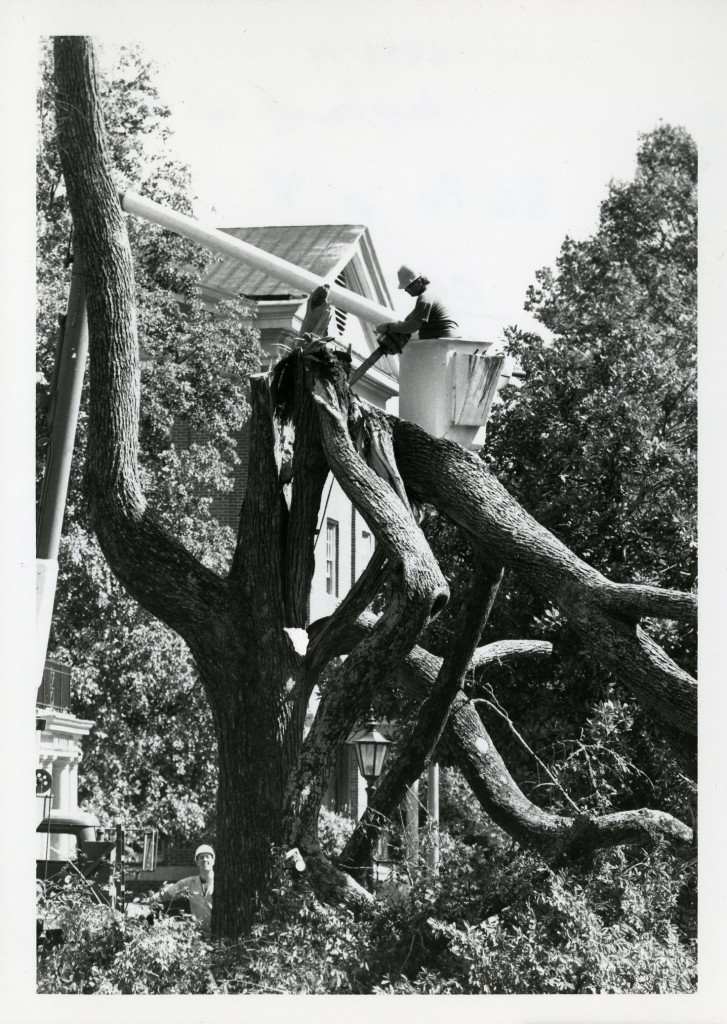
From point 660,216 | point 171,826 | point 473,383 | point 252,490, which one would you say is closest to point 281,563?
point 252,490

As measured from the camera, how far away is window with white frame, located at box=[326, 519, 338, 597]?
25906 mm

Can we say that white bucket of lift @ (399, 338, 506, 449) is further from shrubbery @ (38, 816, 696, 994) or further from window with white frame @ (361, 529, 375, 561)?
window with white frame @ (361, 529, 375, 561)

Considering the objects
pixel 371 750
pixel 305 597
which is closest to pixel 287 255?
pixel 371 750

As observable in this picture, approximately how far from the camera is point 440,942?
21.0ft

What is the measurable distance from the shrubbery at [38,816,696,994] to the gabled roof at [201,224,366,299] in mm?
14036

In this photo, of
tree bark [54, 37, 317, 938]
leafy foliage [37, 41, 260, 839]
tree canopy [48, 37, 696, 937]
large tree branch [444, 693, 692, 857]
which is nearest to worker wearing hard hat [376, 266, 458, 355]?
tree canopy [48, 37, 696, 937]

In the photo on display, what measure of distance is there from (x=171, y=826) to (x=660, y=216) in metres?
9.53

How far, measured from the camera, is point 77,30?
745cm

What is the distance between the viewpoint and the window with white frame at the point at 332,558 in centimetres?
2591

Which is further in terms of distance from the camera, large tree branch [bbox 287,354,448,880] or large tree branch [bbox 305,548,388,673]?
large tree branch [bbox 305,548,388,673]

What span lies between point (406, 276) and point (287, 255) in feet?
49.3

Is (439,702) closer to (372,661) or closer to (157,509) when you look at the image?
(372,661)
